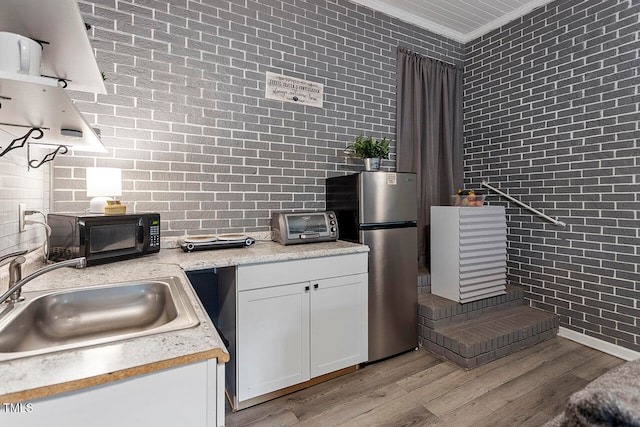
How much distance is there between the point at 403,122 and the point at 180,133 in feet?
7.08

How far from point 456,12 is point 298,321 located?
341cm

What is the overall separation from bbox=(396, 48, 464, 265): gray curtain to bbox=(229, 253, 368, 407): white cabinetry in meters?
1.46

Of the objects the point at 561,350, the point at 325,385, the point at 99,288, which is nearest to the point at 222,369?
the point at 99,288

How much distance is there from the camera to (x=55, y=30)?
87 cm

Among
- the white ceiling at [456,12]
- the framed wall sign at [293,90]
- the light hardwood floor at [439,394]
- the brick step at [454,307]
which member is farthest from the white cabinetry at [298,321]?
the white ceiling at [456,12]

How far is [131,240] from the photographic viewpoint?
174 centimetres

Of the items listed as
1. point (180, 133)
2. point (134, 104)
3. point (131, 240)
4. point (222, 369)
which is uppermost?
point (134, 104)

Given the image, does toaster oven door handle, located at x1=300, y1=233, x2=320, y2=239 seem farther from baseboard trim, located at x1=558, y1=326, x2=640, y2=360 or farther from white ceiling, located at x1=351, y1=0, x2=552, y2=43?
Answer: baseboard trim, located at x1=558, y1=326, x2=640, y2=360

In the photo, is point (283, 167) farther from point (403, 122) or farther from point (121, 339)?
point (121, 339)

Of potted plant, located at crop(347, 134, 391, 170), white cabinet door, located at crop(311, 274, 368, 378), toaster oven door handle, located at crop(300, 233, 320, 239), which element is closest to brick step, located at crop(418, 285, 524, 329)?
white cabinet door, located at crop(311, 274, 368, 378)

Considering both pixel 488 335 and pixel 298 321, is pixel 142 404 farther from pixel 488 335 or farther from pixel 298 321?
pixel 488 335

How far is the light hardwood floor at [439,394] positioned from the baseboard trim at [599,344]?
0.21 feet

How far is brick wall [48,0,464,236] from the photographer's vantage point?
212 centimetres

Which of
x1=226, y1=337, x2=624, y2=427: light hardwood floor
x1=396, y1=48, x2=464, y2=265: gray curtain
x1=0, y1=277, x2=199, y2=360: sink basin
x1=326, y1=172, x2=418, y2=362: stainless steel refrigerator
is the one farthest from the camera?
x1=396, y1=48, x2=464, y2=265: gray curtain
